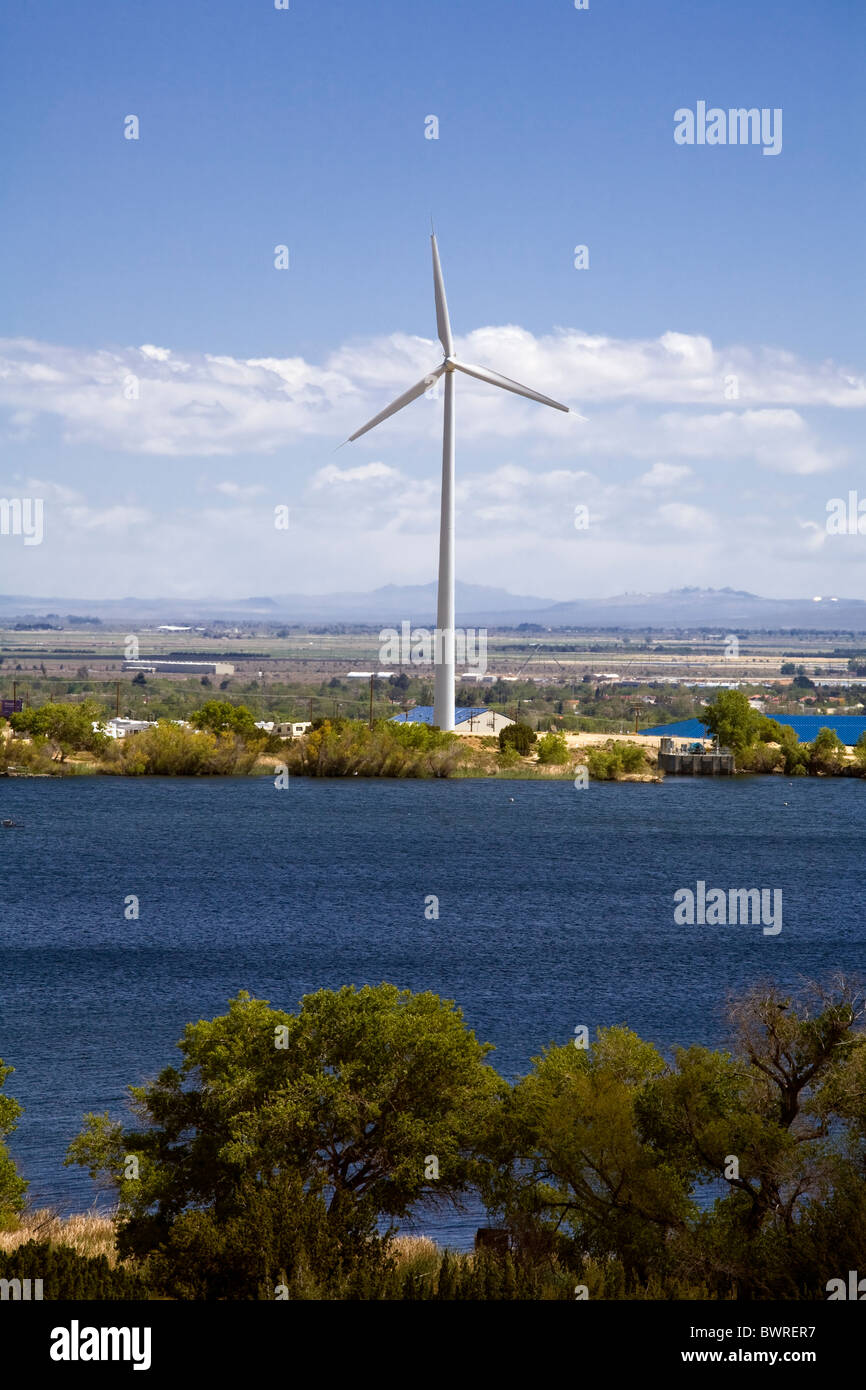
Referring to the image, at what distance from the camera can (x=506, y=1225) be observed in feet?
57.1

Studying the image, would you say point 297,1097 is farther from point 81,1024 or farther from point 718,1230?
point 81,1024

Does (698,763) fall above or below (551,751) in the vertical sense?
below

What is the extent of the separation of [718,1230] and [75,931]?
91.6ft

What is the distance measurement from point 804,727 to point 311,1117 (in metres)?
104

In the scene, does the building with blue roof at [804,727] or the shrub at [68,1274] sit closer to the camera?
the shrub at [68,1274]

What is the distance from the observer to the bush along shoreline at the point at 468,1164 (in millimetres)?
14641

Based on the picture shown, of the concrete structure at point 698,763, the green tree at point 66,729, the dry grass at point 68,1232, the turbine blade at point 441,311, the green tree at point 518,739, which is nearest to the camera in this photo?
the dry grass at point 68,1232

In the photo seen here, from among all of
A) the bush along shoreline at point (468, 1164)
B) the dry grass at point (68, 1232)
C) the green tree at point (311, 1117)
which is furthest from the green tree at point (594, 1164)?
the dry grass at point (68, 1232)

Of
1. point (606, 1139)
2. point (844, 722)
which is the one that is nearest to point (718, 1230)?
point (606, 1139)

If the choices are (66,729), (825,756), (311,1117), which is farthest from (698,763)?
(311,1117)

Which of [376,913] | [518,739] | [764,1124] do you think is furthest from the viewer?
[518,739]

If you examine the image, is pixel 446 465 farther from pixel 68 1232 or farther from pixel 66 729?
pixel 68 1232

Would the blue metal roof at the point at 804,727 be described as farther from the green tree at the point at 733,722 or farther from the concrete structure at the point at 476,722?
the concrete structure at the point at 476,722

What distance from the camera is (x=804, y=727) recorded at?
116m
